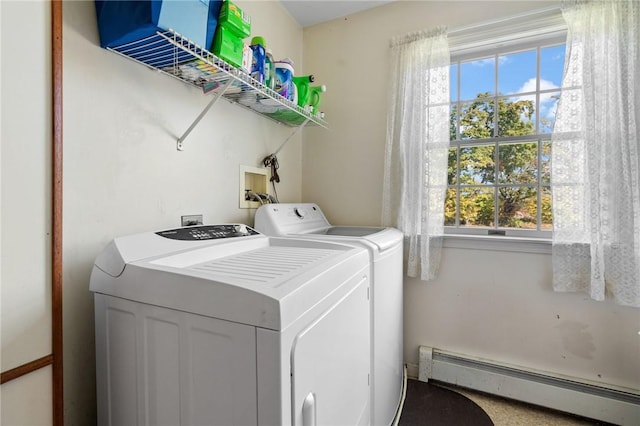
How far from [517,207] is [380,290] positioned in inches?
49.0

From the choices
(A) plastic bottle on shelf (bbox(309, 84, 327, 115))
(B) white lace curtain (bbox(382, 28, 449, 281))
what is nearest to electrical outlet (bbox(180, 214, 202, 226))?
(A) plastic bottle on shelf (bbox(309, 84, 327, 115))

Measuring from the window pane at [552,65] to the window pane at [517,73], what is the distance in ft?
0.16

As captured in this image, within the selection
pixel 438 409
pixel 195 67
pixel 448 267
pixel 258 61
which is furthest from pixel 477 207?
pixel 195 67

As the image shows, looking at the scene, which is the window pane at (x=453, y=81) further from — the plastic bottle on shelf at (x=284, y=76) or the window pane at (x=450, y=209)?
the plastic bottle on shelf at (x=284, y=76)

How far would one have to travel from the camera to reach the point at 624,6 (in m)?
1.58

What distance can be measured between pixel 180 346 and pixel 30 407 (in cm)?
53

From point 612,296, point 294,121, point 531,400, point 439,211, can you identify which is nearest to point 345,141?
point 294,121

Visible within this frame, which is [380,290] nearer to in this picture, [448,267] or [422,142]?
[448,267]

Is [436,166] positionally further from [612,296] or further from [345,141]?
[612,296]

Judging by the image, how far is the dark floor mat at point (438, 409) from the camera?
169cm

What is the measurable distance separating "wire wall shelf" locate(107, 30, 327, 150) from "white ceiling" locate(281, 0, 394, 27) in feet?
3.35

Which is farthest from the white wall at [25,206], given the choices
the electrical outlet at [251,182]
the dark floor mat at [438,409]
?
the dark floor mat at [438,409]

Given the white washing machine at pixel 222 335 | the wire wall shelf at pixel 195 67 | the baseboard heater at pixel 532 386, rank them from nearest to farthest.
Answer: the white washing machine at pixel 222 335 → the wire wall shelf at pixel 195 67 → the baseboard heater at pixel 532 386

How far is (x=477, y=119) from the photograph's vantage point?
81.9 inches
